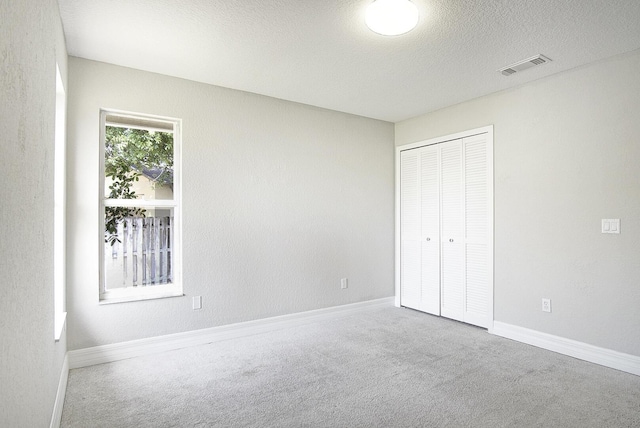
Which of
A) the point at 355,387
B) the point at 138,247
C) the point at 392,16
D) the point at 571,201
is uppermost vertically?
the point at 392,16

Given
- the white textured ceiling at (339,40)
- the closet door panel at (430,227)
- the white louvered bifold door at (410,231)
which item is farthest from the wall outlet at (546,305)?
the white textured ceiling at (339,40)

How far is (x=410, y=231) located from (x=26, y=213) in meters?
4.10

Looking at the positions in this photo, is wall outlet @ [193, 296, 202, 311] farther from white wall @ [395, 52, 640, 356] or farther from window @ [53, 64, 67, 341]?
white wall @ [395, 52, 640, 356]

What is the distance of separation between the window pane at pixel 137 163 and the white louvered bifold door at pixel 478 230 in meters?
3.08

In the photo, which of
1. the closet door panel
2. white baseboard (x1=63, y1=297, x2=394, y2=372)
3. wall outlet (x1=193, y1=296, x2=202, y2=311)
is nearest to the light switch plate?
the closet door panel

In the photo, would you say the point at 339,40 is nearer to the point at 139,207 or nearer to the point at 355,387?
the point at 139,207

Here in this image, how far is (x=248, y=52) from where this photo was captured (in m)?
2.90

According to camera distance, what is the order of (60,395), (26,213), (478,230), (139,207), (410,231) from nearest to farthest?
1. (26,213)
2. (60,395)
3. (139,207)
4. (478,230)
5. (410,231)

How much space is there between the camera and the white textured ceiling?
2.29 metres

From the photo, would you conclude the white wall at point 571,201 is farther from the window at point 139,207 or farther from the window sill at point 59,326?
the window sill at point 59,326

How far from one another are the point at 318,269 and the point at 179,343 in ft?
5.35

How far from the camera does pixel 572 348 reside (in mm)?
3143

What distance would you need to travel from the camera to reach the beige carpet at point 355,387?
7.14 ft

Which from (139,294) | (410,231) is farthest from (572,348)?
(139,294)
